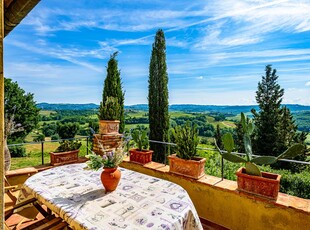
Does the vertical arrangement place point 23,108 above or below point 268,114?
above

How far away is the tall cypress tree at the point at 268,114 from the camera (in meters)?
16.1

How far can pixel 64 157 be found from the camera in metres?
3.54

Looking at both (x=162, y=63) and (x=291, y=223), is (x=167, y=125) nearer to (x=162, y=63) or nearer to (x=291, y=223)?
(x=162, y=63)

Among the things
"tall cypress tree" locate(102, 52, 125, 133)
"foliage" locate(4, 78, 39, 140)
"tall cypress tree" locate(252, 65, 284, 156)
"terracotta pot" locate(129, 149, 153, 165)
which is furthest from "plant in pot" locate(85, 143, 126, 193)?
"foliage" locate(4, 78, 39, 140)

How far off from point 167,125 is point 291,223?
22.7 feet

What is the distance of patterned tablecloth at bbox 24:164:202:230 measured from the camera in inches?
49.5

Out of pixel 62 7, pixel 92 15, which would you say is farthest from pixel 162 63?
pixel 62 7

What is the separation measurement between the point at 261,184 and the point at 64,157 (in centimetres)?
307

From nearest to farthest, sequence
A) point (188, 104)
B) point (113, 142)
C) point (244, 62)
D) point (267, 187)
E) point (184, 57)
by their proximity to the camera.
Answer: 1. point (267, 187)
2. point (113, 142)
3. point (184, 57)
4. point (244, 62)
5. point (188, 104)

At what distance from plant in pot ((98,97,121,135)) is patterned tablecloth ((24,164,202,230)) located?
5.34 feet

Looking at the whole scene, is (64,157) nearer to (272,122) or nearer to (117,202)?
(117,202)

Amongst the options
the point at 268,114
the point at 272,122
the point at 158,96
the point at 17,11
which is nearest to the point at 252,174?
the point at 17,11

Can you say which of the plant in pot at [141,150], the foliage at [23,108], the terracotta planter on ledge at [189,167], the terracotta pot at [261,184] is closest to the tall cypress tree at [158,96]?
the plant in pot at [141,150]

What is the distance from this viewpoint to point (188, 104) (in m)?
16.2
